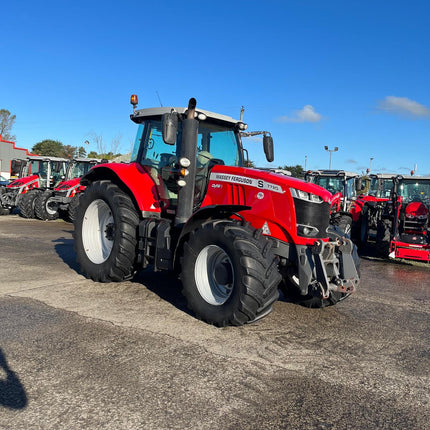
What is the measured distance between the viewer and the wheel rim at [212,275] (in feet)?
13.8

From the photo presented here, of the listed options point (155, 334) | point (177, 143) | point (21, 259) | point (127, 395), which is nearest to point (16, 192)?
point (21, 259)

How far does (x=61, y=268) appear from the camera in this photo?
6570 millimetres

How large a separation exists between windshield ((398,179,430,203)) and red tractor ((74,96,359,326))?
22.7ft

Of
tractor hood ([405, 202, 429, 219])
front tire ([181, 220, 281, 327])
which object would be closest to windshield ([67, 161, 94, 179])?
tractor hood ([405, 202, 429, 219])

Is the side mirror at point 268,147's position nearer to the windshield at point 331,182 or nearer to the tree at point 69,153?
the windshield at point 331,182

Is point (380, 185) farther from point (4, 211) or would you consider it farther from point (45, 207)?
point (4, 211)

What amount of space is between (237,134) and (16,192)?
1294cm

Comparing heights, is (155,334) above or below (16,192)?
below

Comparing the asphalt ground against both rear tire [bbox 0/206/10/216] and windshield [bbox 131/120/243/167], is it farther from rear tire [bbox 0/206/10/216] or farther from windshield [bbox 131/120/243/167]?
rear tire [bbox 0/206/10/216]

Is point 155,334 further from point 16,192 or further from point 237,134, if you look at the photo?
point 16,192

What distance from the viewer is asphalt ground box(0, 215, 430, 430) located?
2.55 metres

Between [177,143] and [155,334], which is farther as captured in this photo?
[177,143]

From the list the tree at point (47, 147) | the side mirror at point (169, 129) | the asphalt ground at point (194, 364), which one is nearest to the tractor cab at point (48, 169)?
the asphalt ground at point (194, 364)

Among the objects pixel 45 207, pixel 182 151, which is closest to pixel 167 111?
pixel 182 151
